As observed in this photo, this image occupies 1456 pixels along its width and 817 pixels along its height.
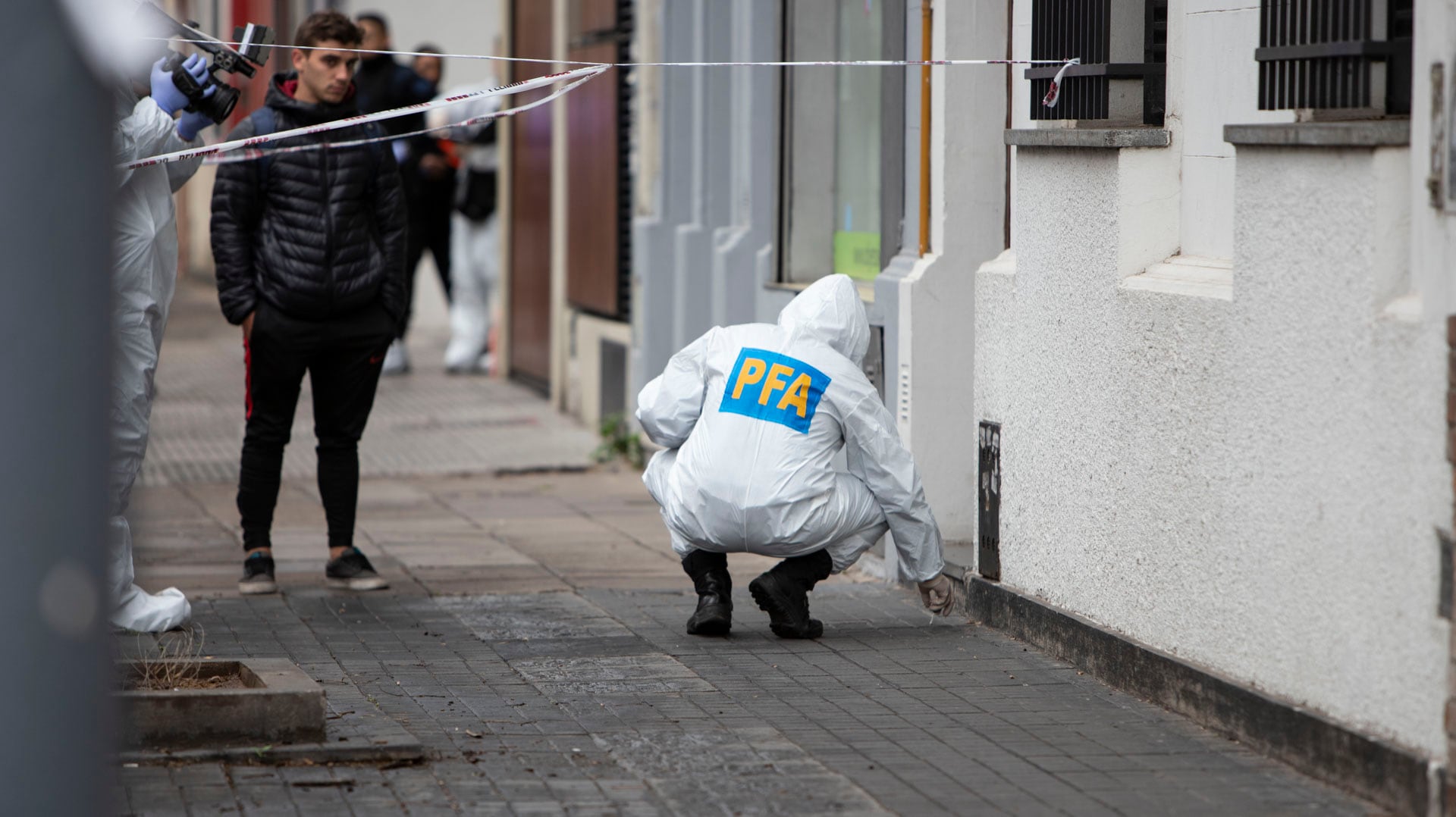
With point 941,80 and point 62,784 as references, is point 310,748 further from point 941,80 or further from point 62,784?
point 941,80

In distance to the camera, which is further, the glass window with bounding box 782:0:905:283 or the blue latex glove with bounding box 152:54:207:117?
the glass window with bounding box 782:0:905:283

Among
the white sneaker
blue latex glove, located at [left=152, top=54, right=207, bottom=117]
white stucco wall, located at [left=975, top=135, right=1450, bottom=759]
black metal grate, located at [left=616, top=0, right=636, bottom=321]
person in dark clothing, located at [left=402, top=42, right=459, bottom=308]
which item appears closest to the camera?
white stucco wall, located at [left=975, top=135, right=1450, bottom=759]

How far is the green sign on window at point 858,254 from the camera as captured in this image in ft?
28.0

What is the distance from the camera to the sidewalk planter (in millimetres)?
5004

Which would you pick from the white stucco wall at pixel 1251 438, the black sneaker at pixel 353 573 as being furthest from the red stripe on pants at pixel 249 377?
the white stucco wall at pixel 1251 438

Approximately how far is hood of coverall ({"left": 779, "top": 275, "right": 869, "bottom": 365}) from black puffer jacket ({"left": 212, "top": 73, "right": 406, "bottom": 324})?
1.65 meters

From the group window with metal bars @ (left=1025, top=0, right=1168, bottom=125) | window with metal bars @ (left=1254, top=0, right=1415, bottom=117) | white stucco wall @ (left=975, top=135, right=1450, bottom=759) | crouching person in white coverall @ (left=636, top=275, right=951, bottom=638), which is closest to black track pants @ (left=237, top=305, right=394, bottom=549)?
crouching person in white coverall @ (left=636, top=275, right=951, bottom=638)

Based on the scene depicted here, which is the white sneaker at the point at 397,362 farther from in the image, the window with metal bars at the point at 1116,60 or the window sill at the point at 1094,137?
the window with metal bars at the point at 1116,60

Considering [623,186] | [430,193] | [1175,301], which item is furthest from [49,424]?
[430,193]

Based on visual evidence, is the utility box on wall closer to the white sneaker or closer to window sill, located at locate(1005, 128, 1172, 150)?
window sill, located at locate(1005, 128, 1172, 150)

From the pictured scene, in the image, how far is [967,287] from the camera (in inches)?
297

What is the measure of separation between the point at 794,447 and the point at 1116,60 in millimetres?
1501

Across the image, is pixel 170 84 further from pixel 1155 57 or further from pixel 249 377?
pixel 1155 57

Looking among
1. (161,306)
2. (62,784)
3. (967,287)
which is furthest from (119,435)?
(62,784)
